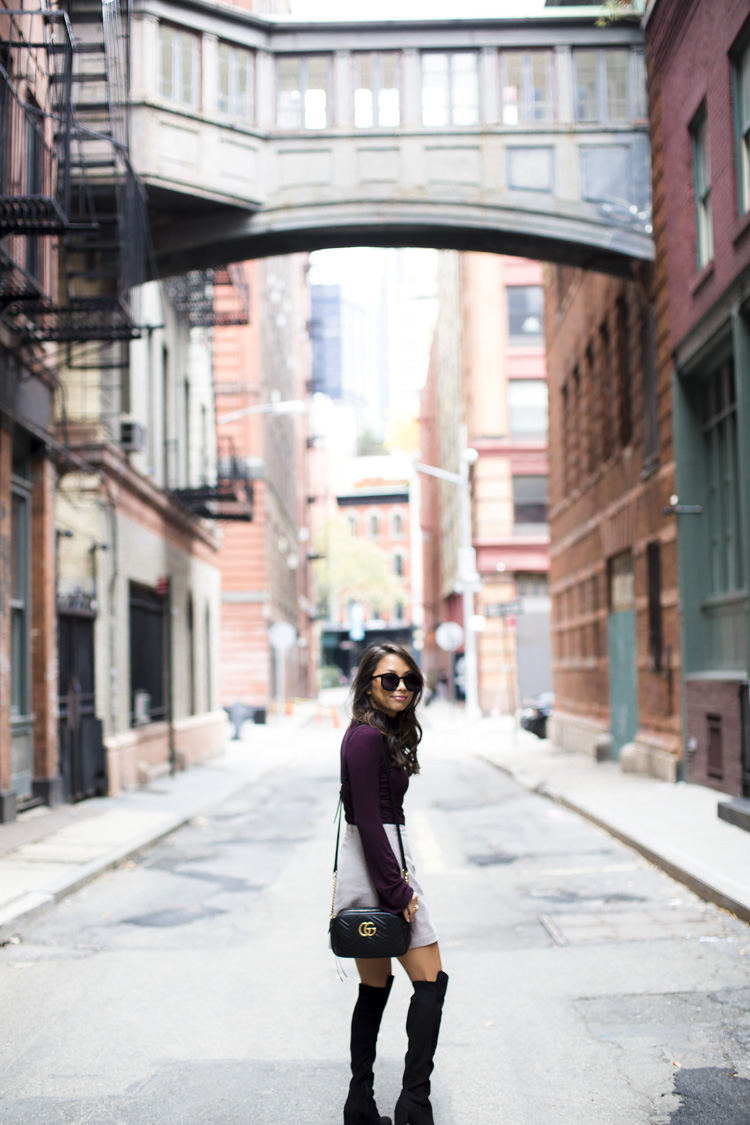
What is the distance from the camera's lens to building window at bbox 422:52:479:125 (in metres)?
18.3

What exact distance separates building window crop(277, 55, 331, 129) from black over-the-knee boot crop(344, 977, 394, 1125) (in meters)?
16.3

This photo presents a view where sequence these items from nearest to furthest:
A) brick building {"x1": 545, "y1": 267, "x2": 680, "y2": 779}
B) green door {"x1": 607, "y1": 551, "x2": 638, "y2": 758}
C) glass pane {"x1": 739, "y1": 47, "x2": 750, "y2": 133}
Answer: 1. glass pane {"x1": 739, "y1": 47, "x2": 750, "y2": 133}
2. brick building {"x1": 545, "y1": 267, "x2": 680, "y2": 779}
3. green door {"x1": 607, "y1": 551, "x2": 638, "y2": 758}

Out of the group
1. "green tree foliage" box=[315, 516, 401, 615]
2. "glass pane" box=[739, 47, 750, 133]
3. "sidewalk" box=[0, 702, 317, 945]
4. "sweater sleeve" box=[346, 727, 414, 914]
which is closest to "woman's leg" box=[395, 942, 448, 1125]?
"sweater sleeve" box=[346, 727, 414, 914]

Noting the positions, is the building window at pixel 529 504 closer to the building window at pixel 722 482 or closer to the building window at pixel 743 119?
the building window at pixel 722 482

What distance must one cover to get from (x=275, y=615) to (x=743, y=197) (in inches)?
1397

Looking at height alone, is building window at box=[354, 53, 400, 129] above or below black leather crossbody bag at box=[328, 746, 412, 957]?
above

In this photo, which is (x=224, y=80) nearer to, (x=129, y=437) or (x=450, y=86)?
(x=450, y=86)

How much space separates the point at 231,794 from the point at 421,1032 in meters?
14.6

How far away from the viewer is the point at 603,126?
58.6ft

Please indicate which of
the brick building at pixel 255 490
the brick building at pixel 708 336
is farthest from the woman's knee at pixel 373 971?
the brick building at pixel 255 490

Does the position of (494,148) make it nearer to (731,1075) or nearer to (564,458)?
(564,458)

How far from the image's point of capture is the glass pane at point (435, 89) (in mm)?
18328

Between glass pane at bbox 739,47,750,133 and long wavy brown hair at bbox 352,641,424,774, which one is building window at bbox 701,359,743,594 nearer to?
glass pane at bbox 739,47,750,133

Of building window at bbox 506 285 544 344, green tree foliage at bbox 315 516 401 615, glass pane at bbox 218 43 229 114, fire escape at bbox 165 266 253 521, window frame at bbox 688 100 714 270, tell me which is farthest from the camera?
green tree foliage at bbox 315 516 401 615
